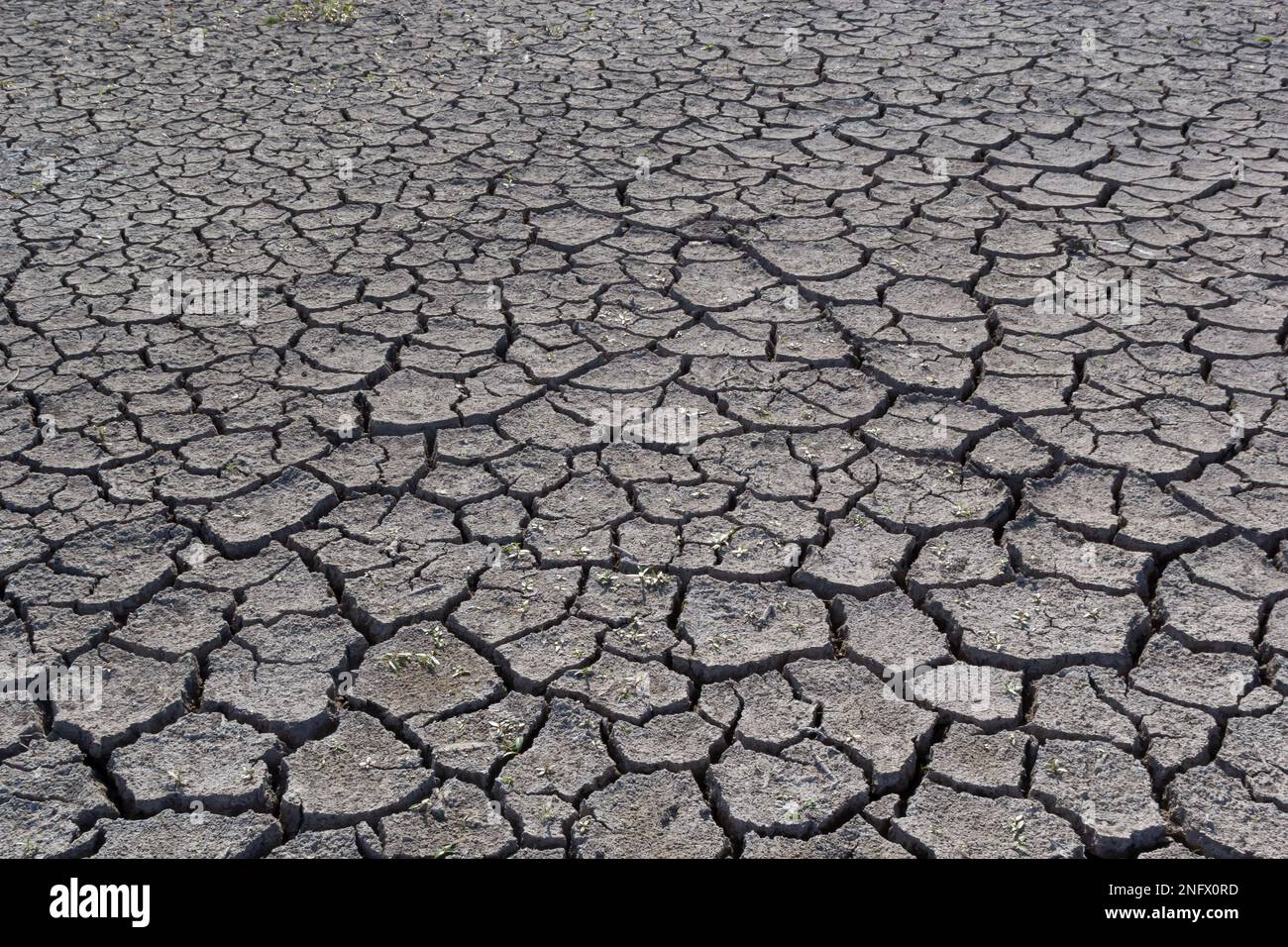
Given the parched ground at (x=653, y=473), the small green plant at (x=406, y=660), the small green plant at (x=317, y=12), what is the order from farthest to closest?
the small green plant at (x=317, y=12), the small green plant at (x=406, y=660), the parched ground at (x=653, y=473)

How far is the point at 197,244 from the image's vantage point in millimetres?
5270

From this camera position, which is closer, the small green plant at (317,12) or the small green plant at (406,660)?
the small green plant at (406,660)

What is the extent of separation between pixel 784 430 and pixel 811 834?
5.35 ft

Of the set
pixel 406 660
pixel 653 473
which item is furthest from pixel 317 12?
pixel 406 660

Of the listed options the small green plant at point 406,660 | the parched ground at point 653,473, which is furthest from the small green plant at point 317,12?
the small green plant at point 406,660

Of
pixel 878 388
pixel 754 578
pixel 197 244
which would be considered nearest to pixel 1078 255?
pixel 878 388

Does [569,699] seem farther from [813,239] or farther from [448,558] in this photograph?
[813,239]

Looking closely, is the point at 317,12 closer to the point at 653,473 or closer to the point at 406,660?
the point at 653,473

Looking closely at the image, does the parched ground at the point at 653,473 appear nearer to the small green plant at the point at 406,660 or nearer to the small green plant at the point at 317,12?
the small green plant at the point at 406,660

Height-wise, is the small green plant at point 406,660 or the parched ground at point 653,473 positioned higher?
the parched ground at point 653,473

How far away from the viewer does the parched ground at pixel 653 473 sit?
2.76 m

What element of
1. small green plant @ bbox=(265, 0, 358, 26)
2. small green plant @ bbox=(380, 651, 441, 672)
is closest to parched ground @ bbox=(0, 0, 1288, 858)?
small green plant @ bbox=(380, 651, 441, 672)

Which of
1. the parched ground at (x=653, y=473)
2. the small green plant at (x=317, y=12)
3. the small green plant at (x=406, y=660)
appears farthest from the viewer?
the small green plant at (x=317, y=12)

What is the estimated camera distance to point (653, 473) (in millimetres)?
3803
